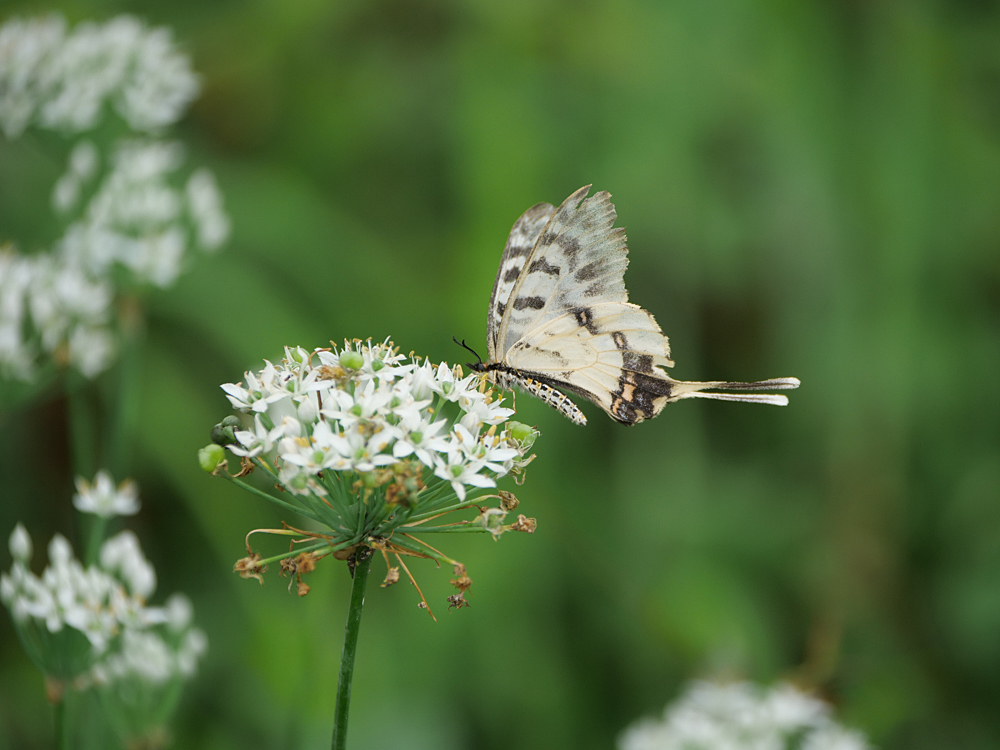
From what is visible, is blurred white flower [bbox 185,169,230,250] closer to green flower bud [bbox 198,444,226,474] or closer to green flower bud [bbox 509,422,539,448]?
green flower bud [bbox 198,444,226,474]

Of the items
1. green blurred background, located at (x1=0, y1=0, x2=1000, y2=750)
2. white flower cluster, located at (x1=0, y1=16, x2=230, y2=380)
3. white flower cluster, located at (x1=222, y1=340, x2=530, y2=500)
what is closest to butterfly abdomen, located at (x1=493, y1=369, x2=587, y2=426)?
white flower cluster, located at (x1=222, y1=340, x2=530, y2=500)

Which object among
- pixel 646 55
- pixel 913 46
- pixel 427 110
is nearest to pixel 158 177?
pixel 427 110

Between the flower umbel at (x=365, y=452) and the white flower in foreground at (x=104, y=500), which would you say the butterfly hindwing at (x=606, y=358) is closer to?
the flower umbel at (x=365, y=452)

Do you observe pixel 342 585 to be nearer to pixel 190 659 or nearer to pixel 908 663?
pixel 190 659

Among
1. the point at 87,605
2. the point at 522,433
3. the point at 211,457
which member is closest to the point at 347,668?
the point at 211,457

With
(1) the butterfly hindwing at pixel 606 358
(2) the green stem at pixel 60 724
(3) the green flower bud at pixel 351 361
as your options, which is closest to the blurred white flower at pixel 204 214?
Answer: (1) the butterfly hindwing at pixel 606 358

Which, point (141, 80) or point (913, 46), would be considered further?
point (913, 46)

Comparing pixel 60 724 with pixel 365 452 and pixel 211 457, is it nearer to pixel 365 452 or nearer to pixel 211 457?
pixel 211 457
